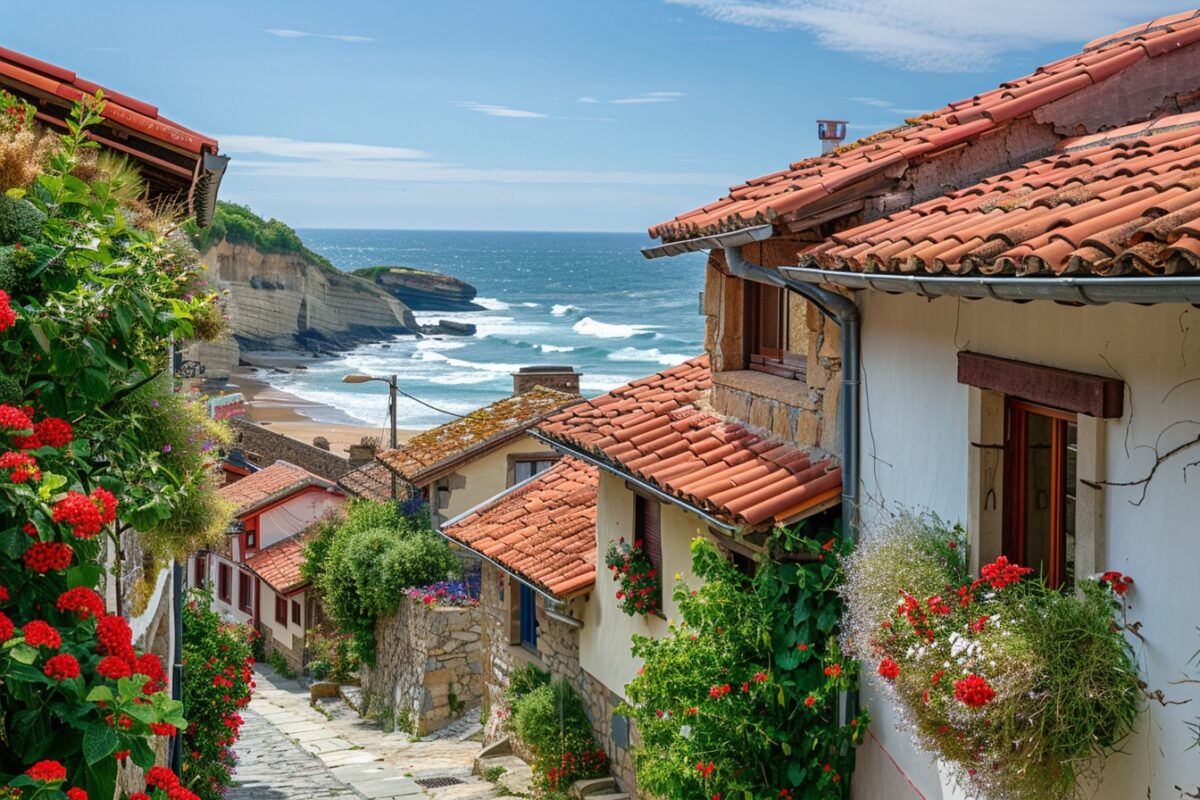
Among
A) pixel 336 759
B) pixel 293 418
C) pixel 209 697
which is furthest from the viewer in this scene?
pixel 293 418

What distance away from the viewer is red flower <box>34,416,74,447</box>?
4.99 m

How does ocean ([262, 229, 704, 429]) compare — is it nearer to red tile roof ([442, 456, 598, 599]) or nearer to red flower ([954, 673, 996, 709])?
red tile roof ([442, 456, 598, 599])

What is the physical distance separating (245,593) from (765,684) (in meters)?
27.0

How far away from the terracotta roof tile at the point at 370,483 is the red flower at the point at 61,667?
67.9 ft

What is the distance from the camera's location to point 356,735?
71.1ft

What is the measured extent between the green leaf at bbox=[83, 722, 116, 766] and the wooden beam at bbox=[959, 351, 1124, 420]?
3.85m

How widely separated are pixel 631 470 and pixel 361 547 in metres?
13.8

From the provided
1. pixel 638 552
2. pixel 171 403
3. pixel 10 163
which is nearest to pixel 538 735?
pixel 638 552

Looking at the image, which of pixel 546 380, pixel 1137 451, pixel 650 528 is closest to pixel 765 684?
pixel 1137 451

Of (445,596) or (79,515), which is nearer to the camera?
(79,515)

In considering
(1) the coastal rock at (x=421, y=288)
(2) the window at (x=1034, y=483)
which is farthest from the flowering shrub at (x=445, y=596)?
(1) the coastal rock at (x=421, y=288)

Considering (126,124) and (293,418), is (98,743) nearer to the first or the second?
(126,124)

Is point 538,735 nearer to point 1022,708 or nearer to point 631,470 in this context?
point 631,470

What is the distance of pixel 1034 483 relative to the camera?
21.0ft
